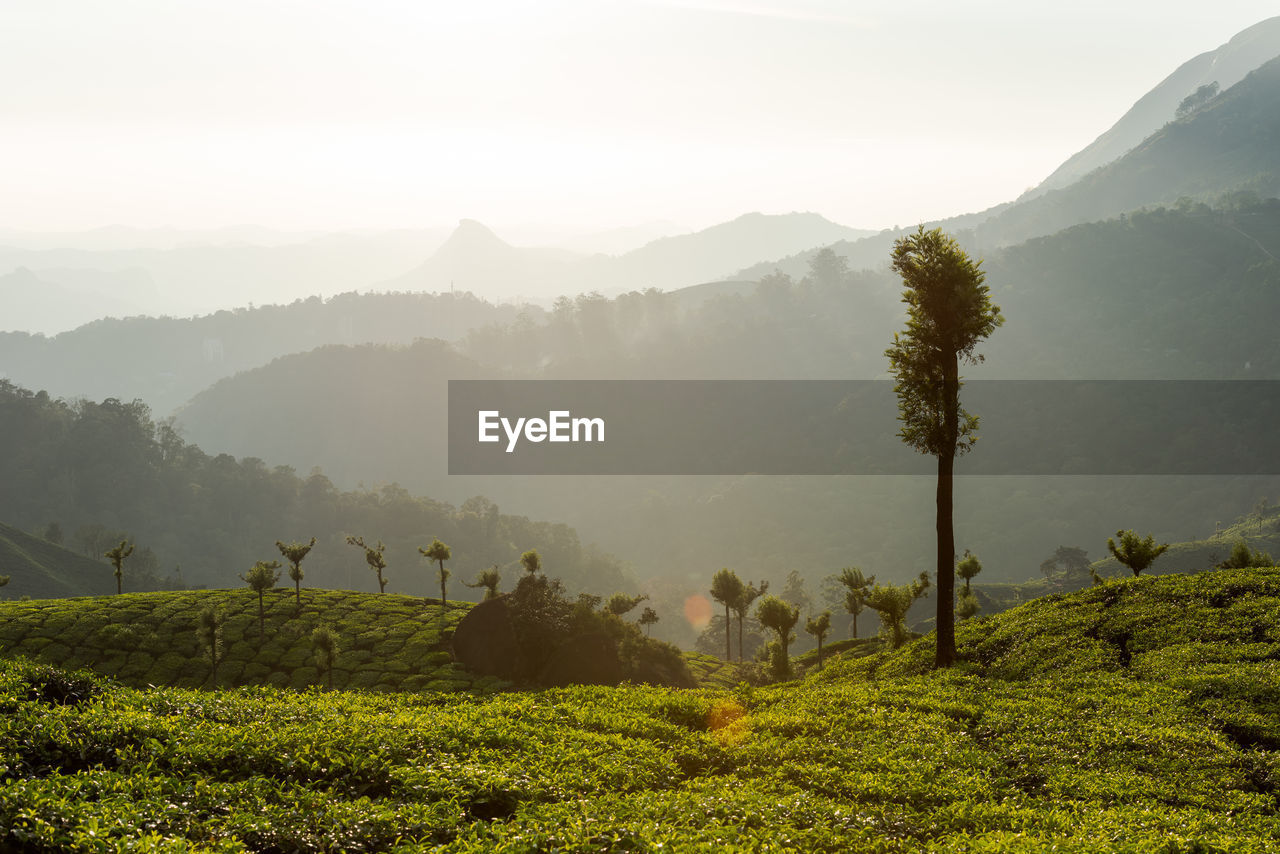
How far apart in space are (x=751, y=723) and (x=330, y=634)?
30997 mm

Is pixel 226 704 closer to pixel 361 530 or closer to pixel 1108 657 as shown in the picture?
pixel 1108 657

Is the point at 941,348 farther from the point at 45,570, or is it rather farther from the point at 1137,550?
the point at 45,570

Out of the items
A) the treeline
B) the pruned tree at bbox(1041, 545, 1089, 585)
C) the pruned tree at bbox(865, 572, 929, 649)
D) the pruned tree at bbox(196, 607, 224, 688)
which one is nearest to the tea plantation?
the pruned tree at bbox(865, 572, 929, 649)

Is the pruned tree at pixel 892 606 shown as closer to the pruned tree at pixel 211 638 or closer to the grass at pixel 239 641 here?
the grass at pixel 239 641

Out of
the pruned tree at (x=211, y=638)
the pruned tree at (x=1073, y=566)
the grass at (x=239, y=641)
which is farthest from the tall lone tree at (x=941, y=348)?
the pruned tree at (x=1073, y=566)

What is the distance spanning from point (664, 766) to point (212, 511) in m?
193

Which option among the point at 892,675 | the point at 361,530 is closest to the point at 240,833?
the point at 892,675

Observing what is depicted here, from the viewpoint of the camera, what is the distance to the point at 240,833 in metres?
9.78

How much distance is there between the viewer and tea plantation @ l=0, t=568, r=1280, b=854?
10.2m

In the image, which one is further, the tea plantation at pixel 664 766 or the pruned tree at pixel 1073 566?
the pruned tree at pixel 1073 566

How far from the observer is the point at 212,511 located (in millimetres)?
179250

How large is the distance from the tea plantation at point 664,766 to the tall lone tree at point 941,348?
6960 millimetres

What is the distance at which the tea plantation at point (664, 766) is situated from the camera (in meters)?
10.2

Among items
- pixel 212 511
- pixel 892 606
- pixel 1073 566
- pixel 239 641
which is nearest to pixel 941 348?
pixel 892 606
